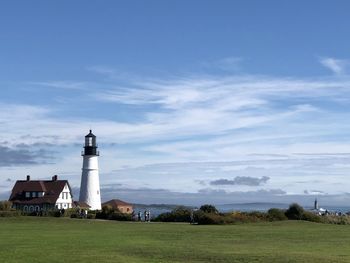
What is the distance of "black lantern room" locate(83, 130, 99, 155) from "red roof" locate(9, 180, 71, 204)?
996 centimetres

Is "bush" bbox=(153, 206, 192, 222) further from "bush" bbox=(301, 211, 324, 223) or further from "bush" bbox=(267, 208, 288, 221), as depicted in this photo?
"bush" bbox=(301, 211, 324, 223)

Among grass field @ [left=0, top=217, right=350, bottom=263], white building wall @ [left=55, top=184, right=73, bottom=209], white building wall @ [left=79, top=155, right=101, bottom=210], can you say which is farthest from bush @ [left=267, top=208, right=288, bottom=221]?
white building wall @ [left=55, top=184, right=73, bottom=209]

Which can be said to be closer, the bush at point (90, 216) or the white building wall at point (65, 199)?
the bush at point (90, 216)

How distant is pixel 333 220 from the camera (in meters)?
59.9

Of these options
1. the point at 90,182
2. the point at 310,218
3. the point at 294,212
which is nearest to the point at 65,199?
the point at 90,182

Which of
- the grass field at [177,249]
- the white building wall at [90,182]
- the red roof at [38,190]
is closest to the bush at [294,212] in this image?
the grass field at [177,249]

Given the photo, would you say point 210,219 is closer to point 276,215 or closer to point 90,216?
point 276,215

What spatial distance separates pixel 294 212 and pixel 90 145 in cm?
2954

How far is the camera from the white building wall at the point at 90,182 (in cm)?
7806

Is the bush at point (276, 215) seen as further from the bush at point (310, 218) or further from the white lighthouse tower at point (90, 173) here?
the white lighthouse tower at point (90, 173)

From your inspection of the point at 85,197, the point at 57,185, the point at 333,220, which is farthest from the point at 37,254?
the point at 57,185

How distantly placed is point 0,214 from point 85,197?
16.6 meters

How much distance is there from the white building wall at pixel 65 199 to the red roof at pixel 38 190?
50 cm

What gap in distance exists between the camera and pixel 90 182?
3078 inches
